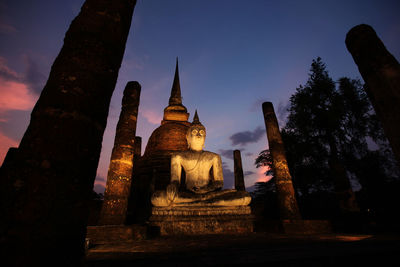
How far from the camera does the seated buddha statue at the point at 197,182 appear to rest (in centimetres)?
548

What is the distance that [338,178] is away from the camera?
404 inches

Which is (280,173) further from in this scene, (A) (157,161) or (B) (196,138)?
(A) (157,161)

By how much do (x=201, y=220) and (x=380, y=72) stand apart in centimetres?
472

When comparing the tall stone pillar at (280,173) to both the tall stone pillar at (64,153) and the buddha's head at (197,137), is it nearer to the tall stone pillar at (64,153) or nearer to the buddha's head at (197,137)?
the buddha's head at (197,137)

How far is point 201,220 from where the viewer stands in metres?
5.14

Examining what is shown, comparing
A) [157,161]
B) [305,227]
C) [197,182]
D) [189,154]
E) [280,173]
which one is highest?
[157,161]

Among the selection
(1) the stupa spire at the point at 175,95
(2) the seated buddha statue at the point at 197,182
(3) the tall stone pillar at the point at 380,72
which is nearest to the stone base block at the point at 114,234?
(2) the seated buddha statue at the point at 197,182

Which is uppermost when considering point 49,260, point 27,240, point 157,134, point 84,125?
point 157,134

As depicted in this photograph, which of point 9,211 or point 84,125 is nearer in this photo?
point 9,211

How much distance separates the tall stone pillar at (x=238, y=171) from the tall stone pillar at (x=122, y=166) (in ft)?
32.5

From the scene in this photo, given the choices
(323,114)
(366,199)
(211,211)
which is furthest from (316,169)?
(211,211)

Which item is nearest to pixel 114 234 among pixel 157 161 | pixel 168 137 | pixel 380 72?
pixel 380 72

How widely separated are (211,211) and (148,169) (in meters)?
8.80

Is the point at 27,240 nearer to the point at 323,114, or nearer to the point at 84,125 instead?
the point at 84,125
